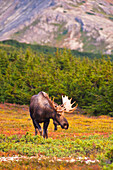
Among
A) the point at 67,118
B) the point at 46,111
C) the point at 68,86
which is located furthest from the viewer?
the point at 68,86

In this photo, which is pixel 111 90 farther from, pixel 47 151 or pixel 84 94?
pixel 47 151

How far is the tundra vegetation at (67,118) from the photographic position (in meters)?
10.4

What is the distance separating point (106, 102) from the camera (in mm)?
46594

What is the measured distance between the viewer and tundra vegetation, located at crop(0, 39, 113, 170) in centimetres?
1042

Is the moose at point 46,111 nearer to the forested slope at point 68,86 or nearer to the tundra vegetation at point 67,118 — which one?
the tundra vegetation at point 67,118

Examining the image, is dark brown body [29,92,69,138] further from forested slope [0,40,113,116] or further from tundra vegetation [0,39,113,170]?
forested slope [0,40,113,116]

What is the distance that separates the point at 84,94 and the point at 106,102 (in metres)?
10.8

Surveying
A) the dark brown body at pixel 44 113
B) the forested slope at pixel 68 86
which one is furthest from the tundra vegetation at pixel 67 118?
the dark brown body at pixel 44 113

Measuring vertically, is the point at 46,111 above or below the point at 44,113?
above

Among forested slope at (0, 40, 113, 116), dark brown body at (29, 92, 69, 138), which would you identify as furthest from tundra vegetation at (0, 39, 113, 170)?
dark brown body at (29, 92, 69, 138)

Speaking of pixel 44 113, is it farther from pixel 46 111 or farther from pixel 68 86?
pixel 68 86

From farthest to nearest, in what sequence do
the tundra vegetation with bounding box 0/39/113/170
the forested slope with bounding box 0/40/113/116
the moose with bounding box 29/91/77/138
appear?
the forested slope with bounding box 0/40/113/116, the moose with bounding box 29/91/77/138, the tundra vegetation with bounding box 0/39/113/170

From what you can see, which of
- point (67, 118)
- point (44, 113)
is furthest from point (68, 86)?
point (44, 113)

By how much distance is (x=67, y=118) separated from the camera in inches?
1658
